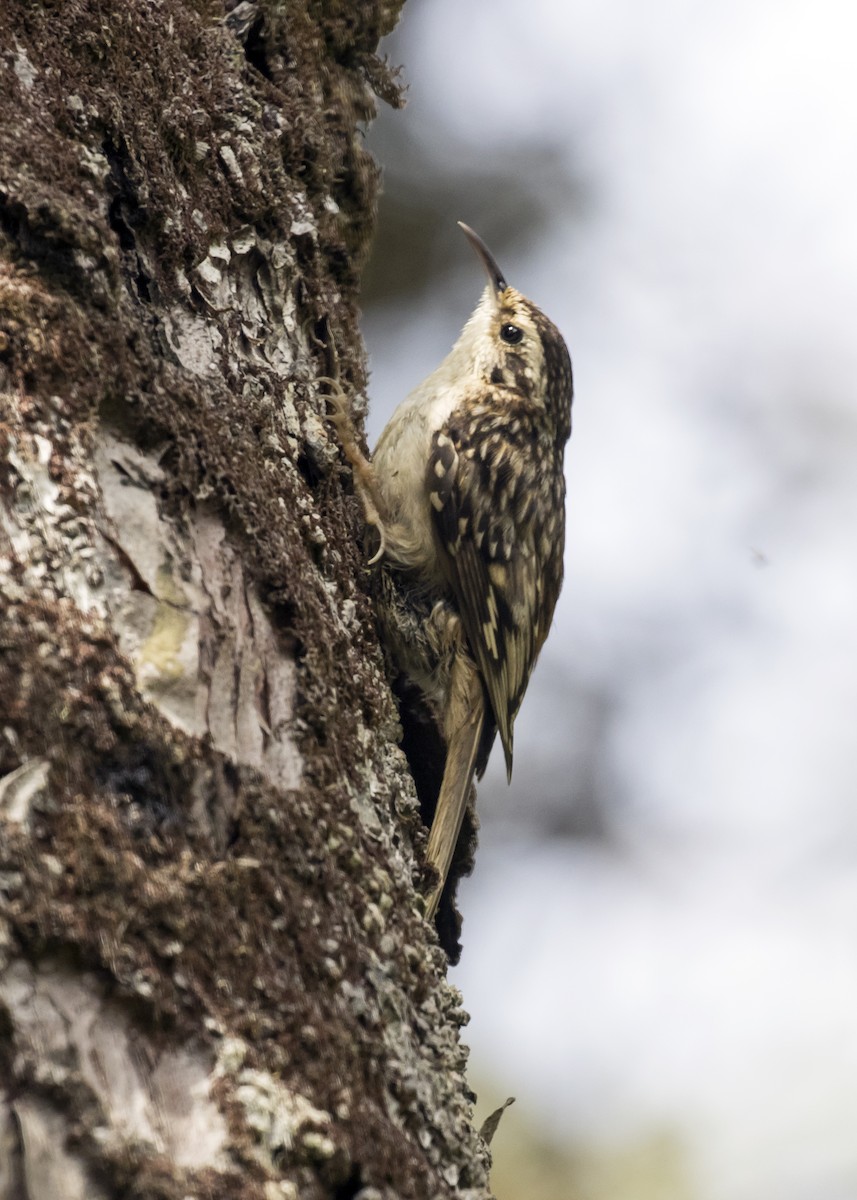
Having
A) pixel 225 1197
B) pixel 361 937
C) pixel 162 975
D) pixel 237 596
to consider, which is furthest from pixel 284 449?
pixel 225 1197

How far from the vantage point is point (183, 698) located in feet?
4.77

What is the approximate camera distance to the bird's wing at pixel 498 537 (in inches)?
110

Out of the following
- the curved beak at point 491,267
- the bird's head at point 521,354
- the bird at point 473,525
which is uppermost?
the curved beak at point 491,267

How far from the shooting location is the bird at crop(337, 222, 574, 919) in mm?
2553

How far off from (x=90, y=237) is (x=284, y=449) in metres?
0.48

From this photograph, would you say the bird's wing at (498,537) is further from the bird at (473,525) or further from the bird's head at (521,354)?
the bird's head at (521,354)

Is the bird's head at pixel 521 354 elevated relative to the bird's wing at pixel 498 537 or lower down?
elevated

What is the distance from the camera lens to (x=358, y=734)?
1.83 m

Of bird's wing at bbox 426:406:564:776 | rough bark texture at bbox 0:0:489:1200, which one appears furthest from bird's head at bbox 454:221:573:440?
rough bark texture at bbox 0:0:489:1200

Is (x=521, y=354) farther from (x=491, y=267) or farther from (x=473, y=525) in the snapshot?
(x=473, y=525)

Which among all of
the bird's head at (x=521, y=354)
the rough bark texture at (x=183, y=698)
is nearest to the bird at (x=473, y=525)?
the bird's head at (x=521, y=354)

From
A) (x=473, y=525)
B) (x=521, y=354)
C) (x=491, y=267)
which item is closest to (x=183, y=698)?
(x=473, y=525)

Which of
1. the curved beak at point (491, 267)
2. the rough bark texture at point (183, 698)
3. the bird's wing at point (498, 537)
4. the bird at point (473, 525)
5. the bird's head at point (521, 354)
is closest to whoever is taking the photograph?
the rough bark texture at point (183, 698)

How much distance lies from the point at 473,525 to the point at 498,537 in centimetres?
8
